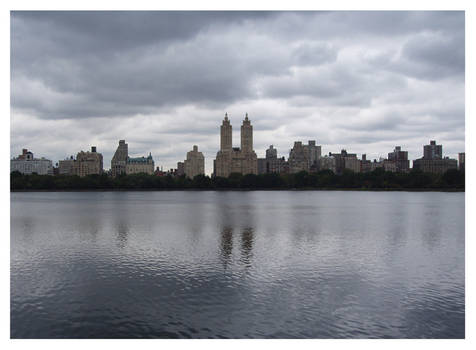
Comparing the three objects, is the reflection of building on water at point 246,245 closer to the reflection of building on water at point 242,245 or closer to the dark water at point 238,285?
the reflection of building on water at point 242,245

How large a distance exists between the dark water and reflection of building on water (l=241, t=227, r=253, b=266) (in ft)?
0.59

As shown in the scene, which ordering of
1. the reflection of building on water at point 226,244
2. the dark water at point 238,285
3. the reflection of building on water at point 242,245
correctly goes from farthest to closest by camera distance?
the reflection of building on water at point 226,244, the reflection of building on water at point 242,245, the dark water at point 238,285

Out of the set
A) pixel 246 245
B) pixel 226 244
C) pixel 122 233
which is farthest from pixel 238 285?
pixel 122 233

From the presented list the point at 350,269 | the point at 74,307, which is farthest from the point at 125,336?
the point at 350,269

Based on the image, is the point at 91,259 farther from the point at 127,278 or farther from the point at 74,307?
the point at 74,307

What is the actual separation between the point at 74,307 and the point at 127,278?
245 inches

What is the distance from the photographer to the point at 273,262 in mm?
34969

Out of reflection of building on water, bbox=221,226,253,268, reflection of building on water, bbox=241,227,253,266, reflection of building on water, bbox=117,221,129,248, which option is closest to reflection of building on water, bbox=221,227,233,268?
reflection of building on water, bbox=221,226,253,268

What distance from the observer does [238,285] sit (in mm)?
28047

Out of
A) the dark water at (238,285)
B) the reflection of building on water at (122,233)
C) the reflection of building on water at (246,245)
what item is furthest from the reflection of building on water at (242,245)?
the reflection of building on water at (122,233)

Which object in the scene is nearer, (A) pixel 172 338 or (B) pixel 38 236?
(A) pixel 172 338

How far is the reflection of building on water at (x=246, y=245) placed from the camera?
36.2 m

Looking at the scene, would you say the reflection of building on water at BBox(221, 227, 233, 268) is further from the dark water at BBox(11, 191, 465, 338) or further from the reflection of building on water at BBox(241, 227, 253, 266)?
the reflection of building on water at BBox(241, 227, 253, 266)
